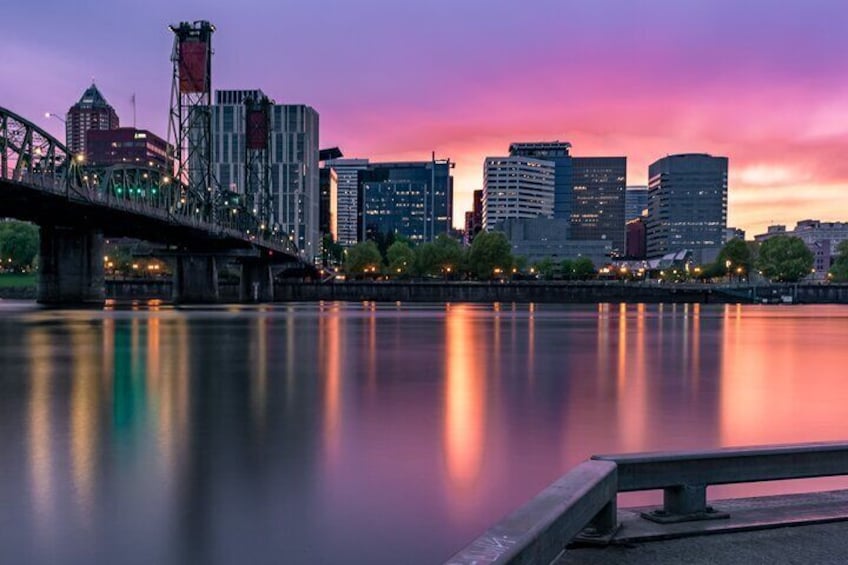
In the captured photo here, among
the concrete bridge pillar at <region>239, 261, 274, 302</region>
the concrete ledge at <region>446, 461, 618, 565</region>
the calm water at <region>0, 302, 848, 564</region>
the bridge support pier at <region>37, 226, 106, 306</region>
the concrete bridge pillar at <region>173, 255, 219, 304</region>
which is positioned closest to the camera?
the concrete ledge at <region>446, 461, 618, 565</region>

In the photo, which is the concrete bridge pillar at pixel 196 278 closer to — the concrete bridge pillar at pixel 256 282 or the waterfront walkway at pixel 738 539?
the concrete bridge pillar at pixel 256 282

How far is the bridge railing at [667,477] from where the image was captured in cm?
743

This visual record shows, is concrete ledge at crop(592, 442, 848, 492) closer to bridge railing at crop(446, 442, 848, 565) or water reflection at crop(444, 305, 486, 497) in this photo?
bridge railing at crop(446, 442, 848, 565)

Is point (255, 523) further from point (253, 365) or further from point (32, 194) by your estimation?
point (32, 194)

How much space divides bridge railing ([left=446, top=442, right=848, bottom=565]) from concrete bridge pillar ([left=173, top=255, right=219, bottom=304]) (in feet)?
455

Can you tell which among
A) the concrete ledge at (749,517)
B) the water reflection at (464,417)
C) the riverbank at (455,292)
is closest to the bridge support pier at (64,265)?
the riverbank at (455,292)

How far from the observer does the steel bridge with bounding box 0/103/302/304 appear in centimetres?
8400

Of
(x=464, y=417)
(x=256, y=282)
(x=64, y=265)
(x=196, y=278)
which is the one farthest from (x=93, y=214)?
(x=464, y=417)

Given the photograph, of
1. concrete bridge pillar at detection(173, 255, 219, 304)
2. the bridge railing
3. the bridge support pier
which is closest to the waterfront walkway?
the bridge railing

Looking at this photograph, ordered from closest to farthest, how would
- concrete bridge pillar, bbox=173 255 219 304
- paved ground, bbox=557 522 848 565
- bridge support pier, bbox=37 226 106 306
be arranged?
paved ground, bbox=557 522 848 565
bridge support pier, bbox=37 226 106 306
concrete bridge pillar, bbox=173 255 219 304

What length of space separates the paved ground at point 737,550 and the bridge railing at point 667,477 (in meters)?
0.40

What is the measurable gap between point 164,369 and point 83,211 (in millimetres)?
73360

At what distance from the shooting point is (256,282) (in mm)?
172750

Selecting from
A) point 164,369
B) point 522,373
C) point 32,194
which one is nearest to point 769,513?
point 522,373
